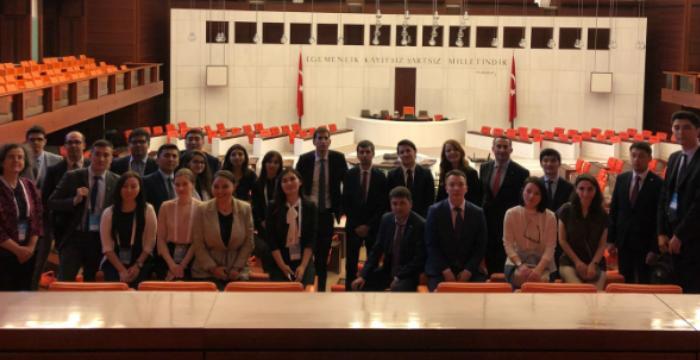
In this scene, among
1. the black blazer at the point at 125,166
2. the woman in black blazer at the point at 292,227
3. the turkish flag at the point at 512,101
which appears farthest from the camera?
the turkish flag at the point at 512,101

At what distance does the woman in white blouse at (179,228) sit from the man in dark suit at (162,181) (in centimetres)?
77

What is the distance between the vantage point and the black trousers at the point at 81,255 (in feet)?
22.9

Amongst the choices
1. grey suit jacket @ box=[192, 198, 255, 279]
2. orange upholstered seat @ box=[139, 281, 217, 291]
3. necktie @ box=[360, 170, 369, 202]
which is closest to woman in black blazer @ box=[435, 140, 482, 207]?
necktie @ box=[360, 170, 369, 202]

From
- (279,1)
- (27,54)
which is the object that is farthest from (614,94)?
(27,54)

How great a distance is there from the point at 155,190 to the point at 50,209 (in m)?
0.81

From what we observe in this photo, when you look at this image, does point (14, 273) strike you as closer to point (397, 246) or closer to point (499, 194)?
point (397, 246)

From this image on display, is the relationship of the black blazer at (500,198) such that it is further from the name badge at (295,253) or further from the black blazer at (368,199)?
the name badge at (295,253)

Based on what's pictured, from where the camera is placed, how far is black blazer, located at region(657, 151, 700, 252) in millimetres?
6402

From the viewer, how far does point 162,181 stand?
752cm

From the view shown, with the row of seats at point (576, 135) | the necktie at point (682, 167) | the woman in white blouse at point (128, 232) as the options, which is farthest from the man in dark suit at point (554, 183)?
Answer: the row of seats at point (576, 135)

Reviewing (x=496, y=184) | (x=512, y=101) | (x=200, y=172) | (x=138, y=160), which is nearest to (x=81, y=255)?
(x=200, y=172)

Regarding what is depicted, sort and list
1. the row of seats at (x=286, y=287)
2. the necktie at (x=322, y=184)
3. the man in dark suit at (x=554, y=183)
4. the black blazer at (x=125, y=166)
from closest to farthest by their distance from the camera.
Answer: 1. the row of seats at (x=286, y=287)
2. the man in dark suit at (x=554, y=183)
3. the black blazer at (x=125, y=166)
4. the necktie at (x=322, y=184)
